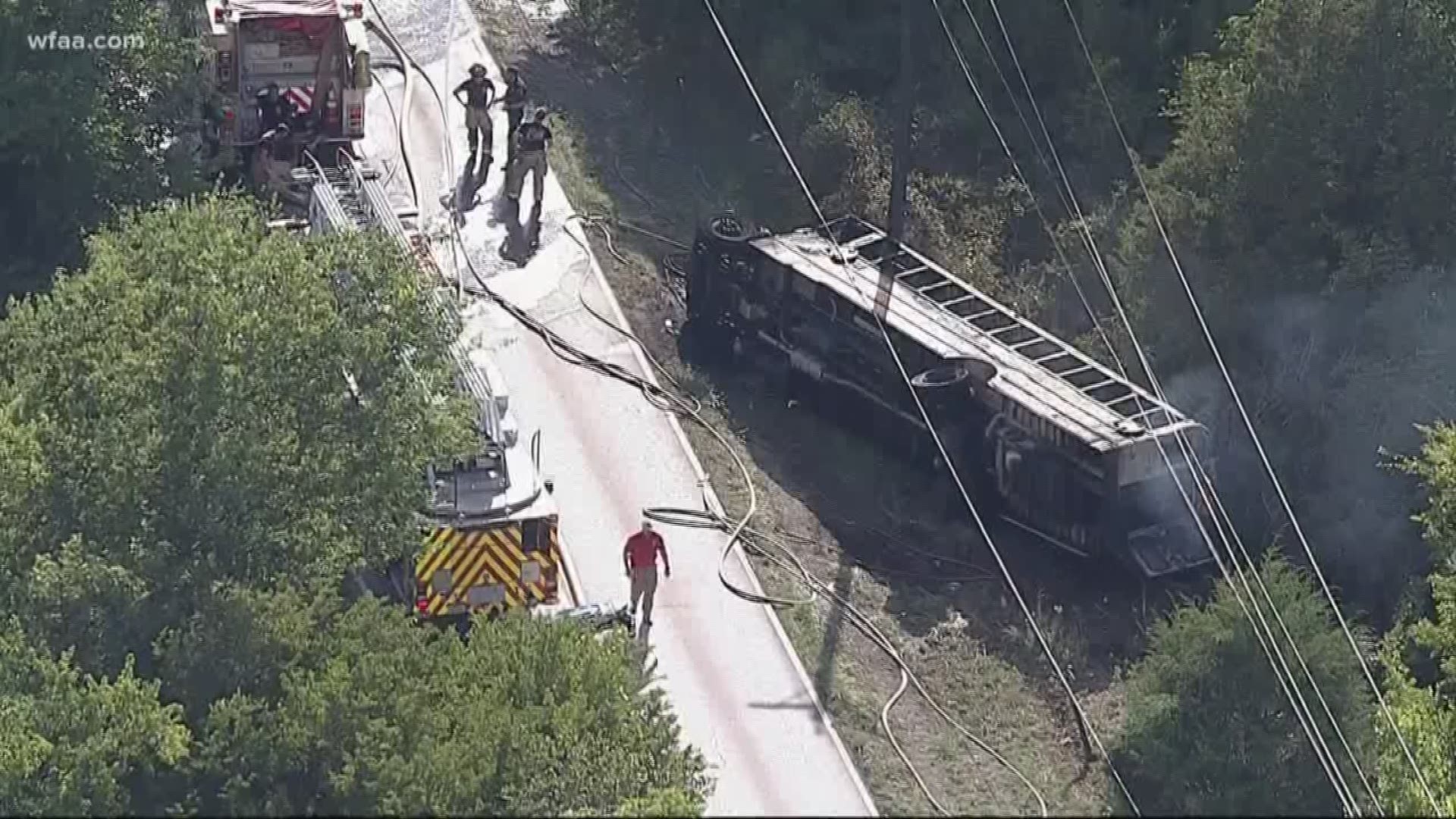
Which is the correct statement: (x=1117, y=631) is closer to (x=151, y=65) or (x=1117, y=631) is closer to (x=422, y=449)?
(x=422, y=449)

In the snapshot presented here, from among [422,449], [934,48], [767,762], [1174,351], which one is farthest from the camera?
[934,48]

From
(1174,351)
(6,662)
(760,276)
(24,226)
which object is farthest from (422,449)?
(24,226)

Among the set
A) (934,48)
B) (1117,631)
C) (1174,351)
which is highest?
(934,48)

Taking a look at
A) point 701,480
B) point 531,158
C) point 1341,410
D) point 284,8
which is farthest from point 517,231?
point 1341,410

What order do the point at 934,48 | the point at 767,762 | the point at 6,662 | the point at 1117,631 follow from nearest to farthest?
the point at 767,762, the point at 6,662, the point at 1117,631, the point at 934,48

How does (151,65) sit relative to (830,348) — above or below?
above

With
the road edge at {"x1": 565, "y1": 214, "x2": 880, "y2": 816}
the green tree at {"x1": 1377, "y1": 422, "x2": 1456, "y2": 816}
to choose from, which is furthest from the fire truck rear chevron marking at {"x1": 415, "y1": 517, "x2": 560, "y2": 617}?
the green tree at {"x1": 1377, "y1": 422, "x2": 1456, "y2": 816}
